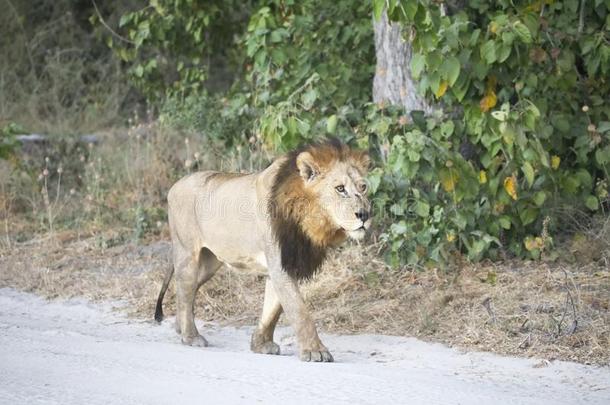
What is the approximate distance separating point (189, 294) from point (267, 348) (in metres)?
0.70

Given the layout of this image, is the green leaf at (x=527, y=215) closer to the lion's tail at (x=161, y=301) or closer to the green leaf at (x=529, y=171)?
the green leaf at (x=529, y=171)

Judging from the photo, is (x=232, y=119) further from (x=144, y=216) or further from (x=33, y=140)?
(x=33, y=140)

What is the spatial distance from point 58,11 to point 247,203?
31.3 feet

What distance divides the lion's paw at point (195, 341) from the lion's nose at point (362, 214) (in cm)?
145

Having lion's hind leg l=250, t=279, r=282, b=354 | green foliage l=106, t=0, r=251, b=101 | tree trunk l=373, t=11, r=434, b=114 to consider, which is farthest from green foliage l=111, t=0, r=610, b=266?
green foliage l=106, t=0, r=251, b=101

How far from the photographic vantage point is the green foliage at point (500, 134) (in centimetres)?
658

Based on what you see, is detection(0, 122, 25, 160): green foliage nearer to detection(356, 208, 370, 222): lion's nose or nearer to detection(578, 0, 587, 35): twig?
detection(356, 208, 370, 222): lion's nose

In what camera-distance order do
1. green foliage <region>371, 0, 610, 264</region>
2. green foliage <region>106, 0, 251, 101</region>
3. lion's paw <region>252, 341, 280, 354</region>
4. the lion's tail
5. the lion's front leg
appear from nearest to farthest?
the lion's front leg < lion's paw <region>252, 341, 280, 354</region> < green foliage <region>371, 0, 610, 264</region> < the lion's tail < green foliage <region>106, 0, 251, 101</region>

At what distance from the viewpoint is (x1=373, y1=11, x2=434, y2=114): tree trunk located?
780 centimetres

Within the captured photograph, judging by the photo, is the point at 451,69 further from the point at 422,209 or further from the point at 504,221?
the point at 504,221

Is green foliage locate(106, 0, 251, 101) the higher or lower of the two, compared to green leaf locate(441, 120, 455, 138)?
higher

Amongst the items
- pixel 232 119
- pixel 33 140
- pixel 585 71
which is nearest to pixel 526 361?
pixel 585 71

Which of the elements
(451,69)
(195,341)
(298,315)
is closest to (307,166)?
(298,315)

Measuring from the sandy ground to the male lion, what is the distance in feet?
0.80
